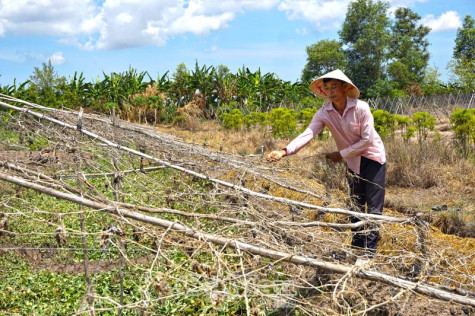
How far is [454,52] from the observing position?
38.1 meters

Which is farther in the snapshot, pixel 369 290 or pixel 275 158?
pixel 275 158

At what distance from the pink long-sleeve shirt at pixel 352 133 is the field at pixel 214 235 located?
1.31 feet

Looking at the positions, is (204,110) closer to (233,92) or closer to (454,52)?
(233,92)

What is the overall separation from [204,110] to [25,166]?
49.6 ft

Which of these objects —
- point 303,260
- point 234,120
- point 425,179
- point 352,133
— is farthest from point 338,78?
point 234,120

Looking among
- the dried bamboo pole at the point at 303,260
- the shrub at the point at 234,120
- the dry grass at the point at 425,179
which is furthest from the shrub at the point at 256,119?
the dried bamboo pole at the point at 303,260

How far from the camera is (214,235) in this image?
7.74ft

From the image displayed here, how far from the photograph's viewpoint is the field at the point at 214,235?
7.47ft

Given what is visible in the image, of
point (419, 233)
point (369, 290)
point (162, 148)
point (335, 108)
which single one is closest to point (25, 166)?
point (162, 148)

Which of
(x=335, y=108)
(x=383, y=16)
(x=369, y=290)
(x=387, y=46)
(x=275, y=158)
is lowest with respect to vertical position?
(x=369, y=290)

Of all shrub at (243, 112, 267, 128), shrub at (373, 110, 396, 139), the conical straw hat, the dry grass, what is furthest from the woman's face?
shrub at (243, 112, 267, 128)

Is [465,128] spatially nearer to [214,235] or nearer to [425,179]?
[425,179]

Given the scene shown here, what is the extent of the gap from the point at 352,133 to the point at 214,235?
1591 millimetres

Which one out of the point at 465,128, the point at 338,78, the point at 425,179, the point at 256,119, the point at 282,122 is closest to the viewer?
the point at 338,78
